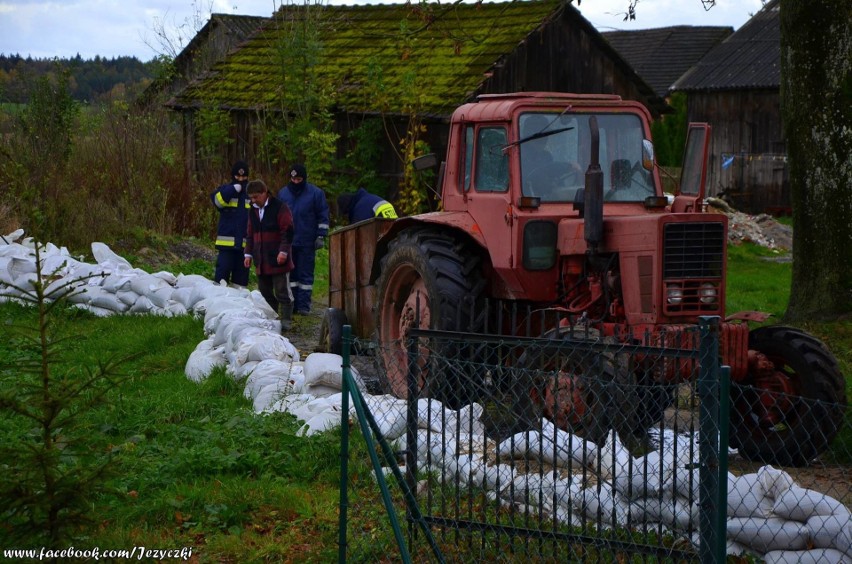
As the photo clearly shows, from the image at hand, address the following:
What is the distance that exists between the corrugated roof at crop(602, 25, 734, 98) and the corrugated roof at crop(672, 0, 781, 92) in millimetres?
7058

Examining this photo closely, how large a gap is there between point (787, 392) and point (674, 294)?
90cm

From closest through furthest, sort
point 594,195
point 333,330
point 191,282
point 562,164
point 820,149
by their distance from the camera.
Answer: point 594,195
point 562,164
point 333,330
point 820,149
point 191,282

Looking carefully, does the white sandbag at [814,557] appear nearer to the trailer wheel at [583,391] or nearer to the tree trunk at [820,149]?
the trailer wheel at [583,391]

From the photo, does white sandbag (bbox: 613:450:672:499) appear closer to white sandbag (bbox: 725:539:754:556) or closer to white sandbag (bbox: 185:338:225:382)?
white sandbag (bbox: 725:539:754:556)

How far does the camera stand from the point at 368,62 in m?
23.0

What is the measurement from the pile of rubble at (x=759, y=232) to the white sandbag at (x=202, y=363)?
47.7ft

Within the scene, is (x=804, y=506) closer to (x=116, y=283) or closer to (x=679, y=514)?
(x=679, y=514)

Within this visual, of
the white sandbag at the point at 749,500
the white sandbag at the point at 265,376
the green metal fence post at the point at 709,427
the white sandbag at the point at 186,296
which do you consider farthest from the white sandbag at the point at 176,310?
the green metal fence post at the point at 709,427

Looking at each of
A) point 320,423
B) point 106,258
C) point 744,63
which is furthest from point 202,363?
point 744,63

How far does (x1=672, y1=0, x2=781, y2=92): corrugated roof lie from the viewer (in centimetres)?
3250

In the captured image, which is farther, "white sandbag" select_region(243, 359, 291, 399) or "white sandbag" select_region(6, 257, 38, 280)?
"white sandbag" select_region(6, 257, 38, 280)

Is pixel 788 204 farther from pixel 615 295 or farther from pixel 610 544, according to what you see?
pixel 610 544

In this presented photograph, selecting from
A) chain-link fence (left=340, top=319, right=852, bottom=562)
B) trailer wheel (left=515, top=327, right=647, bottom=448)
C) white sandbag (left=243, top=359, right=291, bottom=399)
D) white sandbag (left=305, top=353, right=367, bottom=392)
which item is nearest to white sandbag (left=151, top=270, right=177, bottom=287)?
white sandbag (left=243, top=359, right=291, bottom=399)

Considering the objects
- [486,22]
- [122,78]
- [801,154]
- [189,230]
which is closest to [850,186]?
[801,154]
